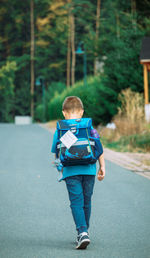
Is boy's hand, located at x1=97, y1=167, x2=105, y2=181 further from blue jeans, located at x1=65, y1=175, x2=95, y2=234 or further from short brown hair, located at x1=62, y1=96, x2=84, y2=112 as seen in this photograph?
short brown hair, located at x1=62, y1=96, x2=84, y2=112

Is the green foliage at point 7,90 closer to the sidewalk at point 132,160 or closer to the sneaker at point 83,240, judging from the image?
the sidewalk at point 132,160

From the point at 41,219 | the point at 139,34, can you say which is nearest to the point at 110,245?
the point at 41,219

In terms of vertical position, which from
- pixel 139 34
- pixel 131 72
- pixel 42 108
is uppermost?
pixel 139 34

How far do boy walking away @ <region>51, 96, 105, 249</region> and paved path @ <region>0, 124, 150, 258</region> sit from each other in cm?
35

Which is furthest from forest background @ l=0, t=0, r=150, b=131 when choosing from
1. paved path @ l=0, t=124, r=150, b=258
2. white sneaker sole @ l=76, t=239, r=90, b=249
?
white sneaker sole @ l=76, t=239, r=90, b=249

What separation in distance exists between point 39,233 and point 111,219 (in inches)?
42.9

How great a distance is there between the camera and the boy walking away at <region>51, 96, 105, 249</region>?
192 inches

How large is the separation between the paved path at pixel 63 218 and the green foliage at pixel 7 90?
5836 cm

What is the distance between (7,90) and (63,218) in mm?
64477

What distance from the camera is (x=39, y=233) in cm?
560

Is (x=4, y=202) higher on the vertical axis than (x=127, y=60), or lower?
lower

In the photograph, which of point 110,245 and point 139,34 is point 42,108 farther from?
point 110,245

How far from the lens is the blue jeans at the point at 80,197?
4938mm

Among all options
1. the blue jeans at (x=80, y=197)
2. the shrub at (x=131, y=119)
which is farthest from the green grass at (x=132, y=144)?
the blue jeans at (x=80, y=197)
